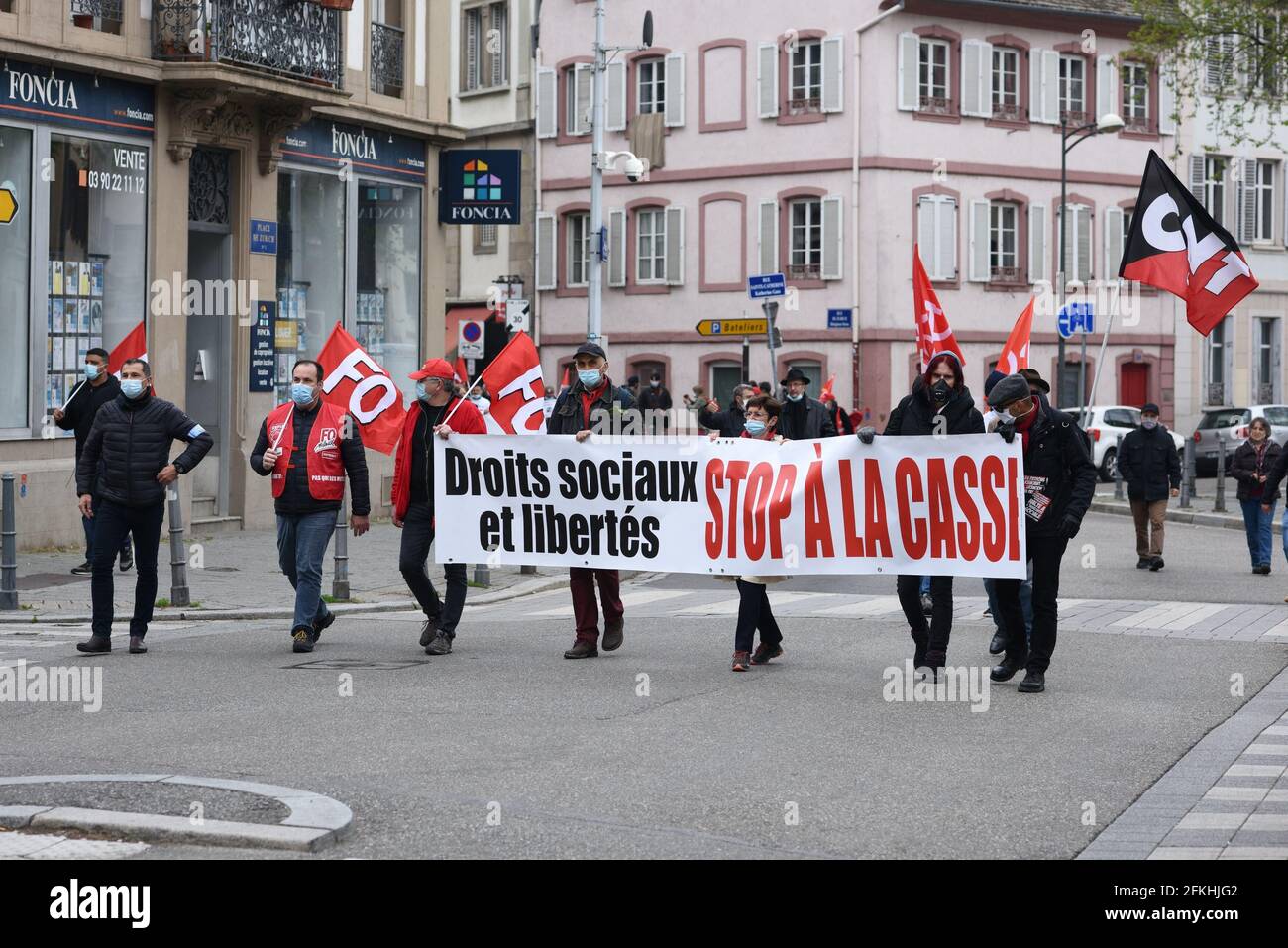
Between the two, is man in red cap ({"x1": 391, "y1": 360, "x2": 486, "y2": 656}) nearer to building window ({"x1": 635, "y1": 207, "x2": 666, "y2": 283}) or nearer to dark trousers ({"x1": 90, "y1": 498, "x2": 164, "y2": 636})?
dark trousers ({"x1": 90, "y1": 498, "x2": 164, "y2": 636})

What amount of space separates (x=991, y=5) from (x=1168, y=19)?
937 cm

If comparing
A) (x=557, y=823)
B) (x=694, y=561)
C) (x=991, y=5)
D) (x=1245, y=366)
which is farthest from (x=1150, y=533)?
(x=1245, y=366)

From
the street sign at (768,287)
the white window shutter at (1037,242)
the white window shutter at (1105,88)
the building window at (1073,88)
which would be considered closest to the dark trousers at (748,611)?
the street sign at (768,287)

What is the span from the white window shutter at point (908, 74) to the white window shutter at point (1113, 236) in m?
5.85

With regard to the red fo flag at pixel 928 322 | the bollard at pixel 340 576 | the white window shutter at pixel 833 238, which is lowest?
the bollard at pixel 340 576

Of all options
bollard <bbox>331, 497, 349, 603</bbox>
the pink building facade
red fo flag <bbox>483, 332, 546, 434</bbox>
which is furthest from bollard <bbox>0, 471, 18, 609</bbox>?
the pink building facade

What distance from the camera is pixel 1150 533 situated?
21.5 meters

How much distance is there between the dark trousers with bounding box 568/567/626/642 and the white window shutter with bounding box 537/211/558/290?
113 feet

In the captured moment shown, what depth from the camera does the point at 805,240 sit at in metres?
43.6

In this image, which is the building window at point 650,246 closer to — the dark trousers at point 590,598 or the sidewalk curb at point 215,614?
the sidewalk curb at point 215,614

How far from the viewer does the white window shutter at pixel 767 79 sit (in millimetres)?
43750

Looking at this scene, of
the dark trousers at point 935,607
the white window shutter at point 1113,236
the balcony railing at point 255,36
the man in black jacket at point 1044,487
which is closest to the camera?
the man in black jacket at point 1044,487

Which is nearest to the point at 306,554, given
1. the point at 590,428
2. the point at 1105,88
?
the point at 590,428

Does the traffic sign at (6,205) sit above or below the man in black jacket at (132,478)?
above
